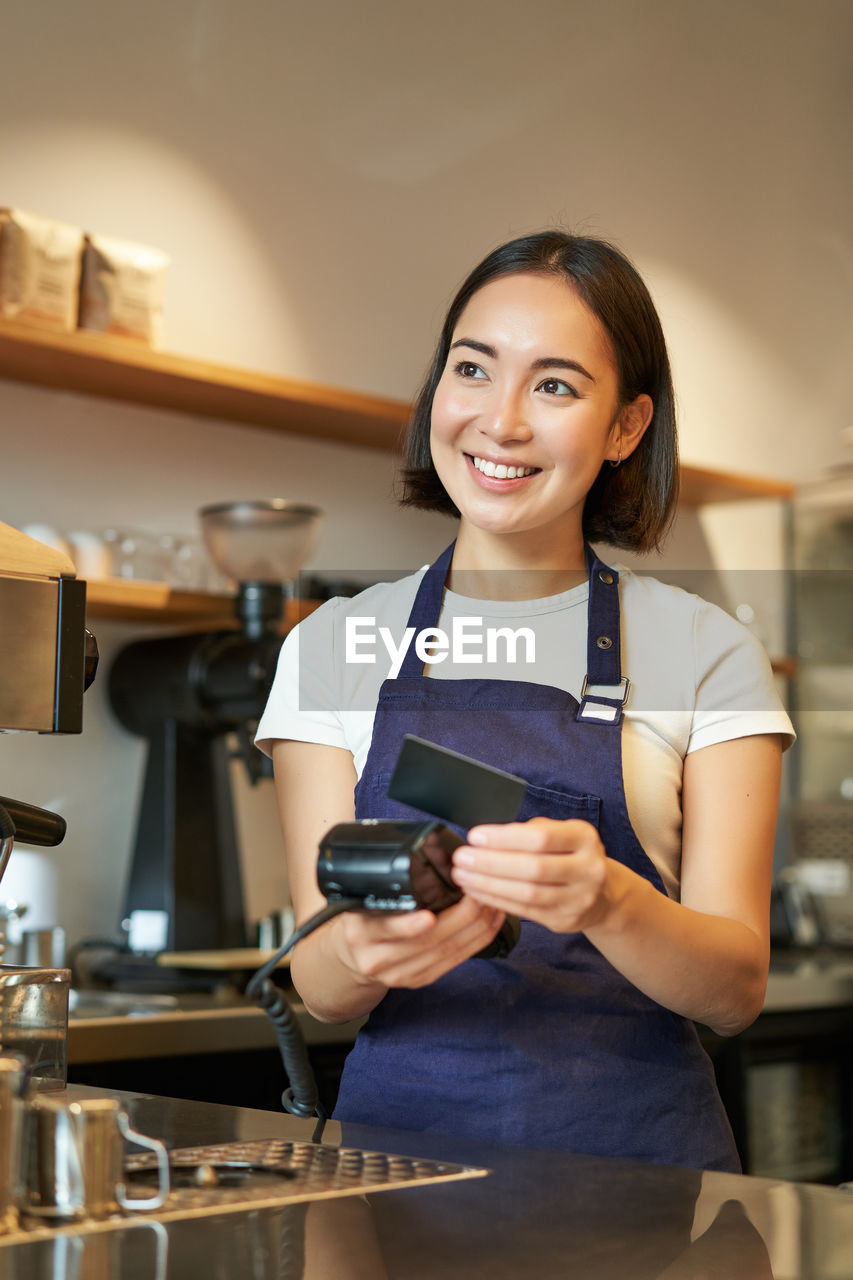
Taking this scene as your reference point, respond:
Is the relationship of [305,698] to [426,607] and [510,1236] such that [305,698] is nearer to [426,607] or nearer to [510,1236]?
[426,607]

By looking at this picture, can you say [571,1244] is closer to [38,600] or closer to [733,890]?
[733,890]

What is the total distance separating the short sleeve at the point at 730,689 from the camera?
Result: 1327 millimetres

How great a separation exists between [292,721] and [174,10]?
7.10 feet

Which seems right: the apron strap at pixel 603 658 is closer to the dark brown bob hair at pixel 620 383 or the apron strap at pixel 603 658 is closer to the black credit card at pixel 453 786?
the dark brown bob hair at pixel 620 383

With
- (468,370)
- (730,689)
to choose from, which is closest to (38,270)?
(468,370)

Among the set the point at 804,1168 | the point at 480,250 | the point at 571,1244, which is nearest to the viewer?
the point at 571,1244

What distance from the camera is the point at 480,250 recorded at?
3.59 meters

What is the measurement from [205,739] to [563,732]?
1479mm

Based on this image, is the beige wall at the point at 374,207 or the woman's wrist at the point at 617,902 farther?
the beige wall at the point at 374,207

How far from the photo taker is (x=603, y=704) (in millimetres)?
1372

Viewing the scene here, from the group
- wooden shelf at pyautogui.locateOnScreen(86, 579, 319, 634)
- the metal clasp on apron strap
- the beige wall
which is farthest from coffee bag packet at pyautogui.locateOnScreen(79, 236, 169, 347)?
the metal clasp on apron strap

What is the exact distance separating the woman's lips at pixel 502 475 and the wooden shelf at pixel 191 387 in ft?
4.27

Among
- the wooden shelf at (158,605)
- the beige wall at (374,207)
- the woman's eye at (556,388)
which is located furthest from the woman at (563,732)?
the beige wall at (374,207)

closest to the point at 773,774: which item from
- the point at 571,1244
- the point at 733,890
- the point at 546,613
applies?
the point at 733,890
